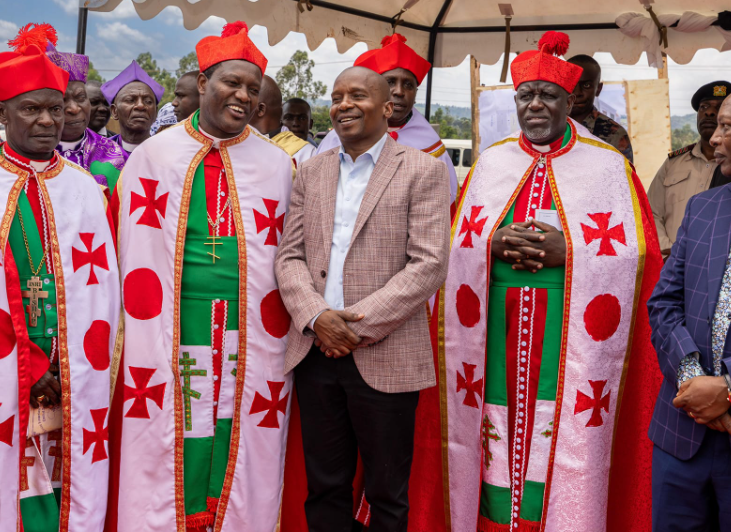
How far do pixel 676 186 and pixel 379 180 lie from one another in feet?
9.44

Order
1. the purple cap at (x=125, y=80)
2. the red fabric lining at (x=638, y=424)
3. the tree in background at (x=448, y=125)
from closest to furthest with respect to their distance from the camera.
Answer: the red fabric lining at (x=638, y=424) < the purple cap at (x=125, y=80) < the tree in background at (x=448, y=125)

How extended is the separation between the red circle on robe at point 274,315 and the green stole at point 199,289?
132 millimetres

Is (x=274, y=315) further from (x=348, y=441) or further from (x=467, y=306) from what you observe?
(x=467, y=306)

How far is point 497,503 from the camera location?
354 centimetres

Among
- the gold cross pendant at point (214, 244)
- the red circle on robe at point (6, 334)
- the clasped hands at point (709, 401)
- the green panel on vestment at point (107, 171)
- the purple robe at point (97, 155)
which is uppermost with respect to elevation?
the purple robe at point (97, 155)

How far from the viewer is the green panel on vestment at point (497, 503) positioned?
11.6 feet

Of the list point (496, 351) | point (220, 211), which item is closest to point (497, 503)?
point (496, 351)

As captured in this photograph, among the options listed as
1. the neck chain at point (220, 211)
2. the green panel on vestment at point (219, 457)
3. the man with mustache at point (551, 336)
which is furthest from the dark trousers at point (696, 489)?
the neck chain at point (220, 211)

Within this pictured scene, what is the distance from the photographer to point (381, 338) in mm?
2963

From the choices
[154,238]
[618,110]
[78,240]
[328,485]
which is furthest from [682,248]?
[618,110]

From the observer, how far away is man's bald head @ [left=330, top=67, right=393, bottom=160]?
314 centimetres

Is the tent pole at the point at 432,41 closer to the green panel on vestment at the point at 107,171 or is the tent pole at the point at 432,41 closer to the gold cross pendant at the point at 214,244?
the green panel on vestment at the point at 107,171

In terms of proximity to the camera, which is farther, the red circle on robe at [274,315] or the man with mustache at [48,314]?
the red circle on robe at [274,315]

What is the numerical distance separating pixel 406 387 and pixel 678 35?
16.4 feet
